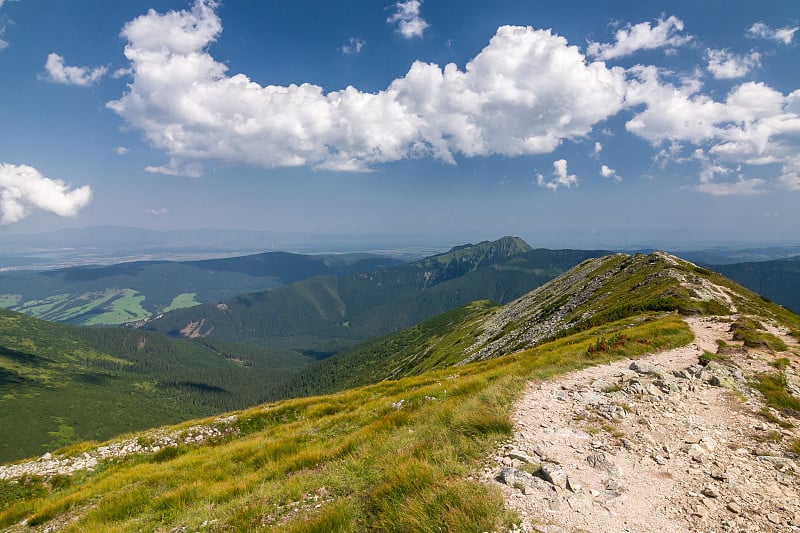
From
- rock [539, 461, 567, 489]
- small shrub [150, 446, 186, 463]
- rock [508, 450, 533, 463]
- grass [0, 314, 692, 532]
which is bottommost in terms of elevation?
small shrub [150, 446, 186, 463]

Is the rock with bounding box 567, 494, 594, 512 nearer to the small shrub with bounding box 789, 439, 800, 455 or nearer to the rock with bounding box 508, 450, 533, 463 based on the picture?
the rock with bounding box 508, 450, 533, 463

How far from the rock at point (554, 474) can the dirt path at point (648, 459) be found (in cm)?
3

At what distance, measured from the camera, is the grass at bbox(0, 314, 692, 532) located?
731cm

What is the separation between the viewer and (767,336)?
25.8 m

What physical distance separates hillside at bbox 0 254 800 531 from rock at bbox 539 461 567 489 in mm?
43

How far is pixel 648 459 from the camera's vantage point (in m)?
9.61

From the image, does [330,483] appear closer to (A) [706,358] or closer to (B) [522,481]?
(B) [522,481]

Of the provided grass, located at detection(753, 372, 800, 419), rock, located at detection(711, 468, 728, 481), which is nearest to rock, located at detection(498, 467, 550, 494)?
rock, located at detection(711, 468, 728, 481)

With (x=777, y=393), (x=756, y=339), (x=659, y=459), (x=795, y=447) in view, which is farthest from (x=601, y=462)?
(x=756, y=339)

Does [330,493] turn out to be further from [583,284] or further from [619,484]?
[583,284]

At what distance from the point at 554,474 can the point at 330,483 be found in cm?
596

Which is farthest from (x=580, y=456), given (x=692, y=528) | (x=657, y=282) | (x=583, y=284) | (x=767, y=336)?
(x=583, y=284)

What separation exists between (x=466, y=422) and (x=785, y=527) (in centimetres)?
694

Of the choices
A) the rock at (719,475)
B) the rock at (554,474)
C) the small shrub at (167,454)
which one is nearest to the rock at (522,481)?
the rock at (554,474)
